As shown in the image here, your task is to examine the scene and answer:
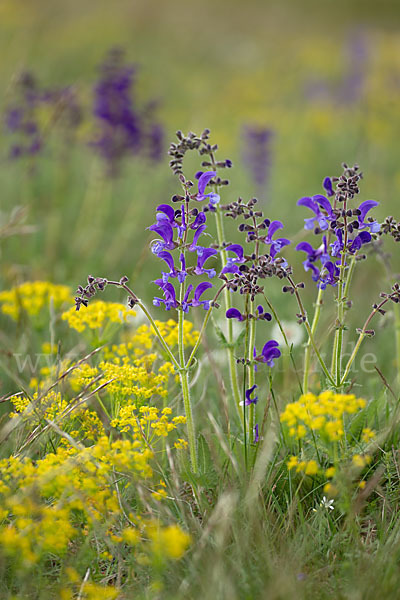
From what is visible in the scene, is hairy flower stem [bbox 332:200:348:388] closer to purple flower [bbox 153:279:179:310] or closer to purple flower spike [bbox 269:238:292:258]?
purple flower spike [bbox 269:238:292:258]

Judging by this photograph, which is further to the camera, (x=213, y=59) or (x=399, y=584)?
(x=213, y=59)

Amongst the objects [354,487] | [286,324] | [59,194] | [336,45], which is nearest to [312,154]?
[59,194]

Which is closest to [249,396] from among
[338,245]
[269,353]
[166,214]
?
[269,353]

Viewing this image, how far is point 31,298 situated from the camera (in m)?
3.22

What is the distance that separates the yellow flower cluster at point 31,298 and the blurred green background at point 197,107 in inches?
13.6

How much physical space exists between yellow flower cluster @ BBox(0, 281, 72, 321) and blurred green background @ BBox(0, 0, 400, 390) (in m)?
0.34

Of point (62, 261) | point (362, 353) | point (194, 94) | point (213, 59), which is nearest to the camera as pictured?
point (362, 353)

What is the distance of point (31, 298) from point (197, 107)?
10459 millimetres

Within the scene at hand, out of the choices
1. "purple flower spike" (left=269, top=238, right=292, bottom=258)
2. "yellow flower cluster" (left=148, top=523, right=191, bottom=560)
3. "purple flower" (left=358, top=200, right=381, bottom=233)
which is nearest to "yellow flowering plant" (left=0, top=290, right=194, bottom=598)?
"yellow flower cluster" (left=148, top=523, right=191, bottom=560)

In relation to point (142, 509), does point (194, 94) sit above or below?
above

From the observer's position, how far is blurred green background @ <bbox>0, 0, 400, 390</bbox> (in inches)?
211

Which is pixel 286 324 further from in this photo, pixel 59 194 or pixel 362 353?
pixel 59 194

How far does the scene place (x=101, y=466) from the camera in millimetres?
1807

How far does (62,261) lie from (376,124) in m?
7.93
